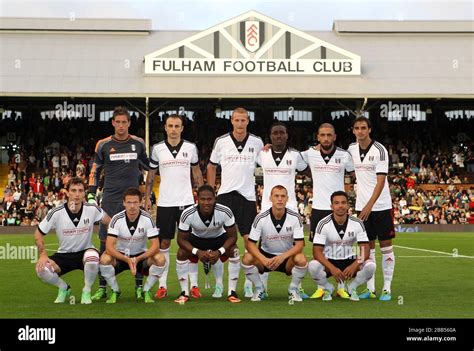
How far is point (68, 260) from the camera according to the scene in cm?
908

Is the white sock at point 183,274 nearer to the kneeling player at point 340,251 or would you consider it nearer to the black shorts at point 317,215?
the kneeling player at point 340,251

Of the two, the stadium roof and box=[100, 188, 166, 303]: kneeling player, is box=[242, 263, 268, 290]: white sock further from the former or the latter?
the stadium roof

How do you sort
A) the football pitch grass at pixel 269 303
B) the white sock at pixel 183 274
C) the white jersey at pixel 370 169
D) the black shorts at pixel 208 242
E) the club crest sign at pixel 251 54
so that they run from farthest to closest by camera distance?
the club crest sign at pixel 251 54, the white jersey at pixel 370 169, the black shorts at pixel 208 242, the white sock at pixel 183 274, the football pitch grass at pixel 269 303

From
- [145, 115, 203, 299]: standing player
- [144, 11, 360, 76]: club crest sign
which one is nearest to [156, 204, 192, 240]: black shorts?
[145, 115, 203, 299]: standing player

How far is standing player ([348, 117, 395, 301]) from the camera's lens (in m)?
9.39

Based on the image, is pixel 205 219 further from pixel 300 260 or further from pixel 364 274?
pixel 364 274

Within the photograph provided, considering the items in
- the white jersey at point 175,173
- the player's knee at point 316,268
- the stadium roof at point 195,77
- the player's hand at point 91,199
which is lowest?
the player's knee at point 316,268

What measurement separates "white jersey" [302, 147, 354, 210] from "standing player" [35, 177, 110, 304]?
2.67m

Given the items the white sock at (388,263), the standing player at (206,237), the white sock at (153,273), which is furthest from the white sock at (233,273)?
the white sock at (388,263)

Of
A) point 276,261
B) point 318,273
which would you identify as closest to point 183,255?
point 276,261

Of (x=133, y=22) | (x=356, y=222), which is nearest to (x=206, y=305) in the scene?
(x=356, y=222)

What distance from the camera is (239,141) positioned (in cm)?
982

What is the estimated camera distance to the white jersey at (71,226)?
9.16 metres
